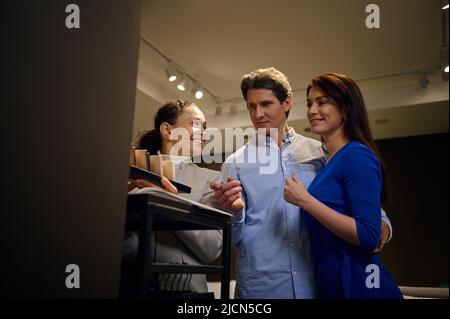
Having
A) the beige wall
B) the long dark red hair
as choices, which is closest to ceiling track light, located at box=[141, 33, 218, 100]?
the beige wall

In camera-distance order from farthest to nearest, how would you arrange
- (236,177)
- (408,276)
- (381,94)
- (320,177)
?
(408,276), (381,94), (236,177), (320,177)

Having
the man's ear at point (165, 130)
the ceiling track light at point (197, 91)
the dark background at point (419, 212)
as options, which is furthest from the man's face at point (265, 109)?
the dark background at point (419, 212)

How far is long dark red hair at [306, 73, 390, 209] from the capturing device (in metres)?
1.26

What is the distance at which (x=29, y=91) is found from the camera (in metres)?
0.60

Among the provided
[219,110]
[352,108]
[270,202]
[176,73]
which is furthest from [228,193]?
[219,110]

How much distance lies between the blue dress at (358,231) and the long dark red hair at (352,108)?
2.5 inches

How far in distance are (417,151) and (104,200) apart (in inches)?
210

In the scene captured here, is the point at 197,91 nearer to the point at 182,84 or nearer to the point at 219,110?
the point at 182,84

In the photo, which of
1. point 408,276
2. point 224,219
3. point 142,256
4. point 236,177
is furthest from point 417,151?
point 142,256

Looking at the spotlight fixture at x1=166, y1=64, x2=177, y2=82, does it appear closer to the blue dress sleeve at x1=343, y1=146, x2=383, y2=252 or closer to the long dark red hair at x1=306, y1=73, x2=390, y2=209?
the long dark red hair at x1=306, y1=73, x2=390, y2=209

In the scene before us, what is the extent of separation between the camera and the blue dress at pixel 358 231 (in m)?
1.09

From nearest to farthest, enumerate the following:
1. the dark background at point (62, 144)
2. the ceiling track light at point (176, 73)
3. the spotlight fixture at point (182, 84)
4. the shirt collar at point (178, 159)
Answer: the dark background at point (62, 144) < the shirt collar at point (178, 159) < the ceiling track light at point (176, 73) < the spotlight fixture at point (182, 84)

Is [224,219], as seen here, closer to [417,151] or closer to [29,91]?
[29,91]

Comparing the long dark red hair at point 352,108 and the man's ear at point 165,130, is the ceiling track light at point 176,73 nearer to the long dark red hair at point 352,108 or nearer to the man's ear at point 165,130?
the man's ear at point 165,130
